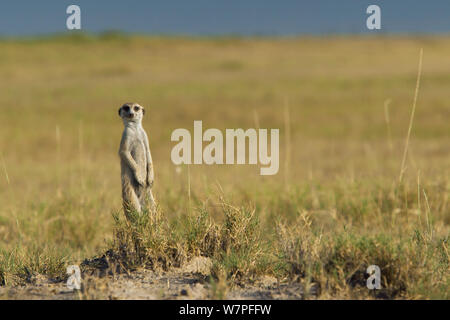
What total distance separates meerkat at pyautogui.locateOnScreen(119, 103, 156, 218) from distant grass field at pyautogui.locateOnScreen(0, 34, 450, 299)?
0.17 m

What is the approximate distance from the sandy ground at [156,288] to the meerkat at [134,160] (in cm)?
50

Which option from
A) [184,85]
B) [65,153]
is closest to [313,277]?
[65,153]

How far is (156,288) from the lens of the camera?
3.66 meters

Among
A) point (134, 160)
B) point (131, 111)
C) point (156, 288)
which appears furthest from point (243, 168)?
point (156, 288)

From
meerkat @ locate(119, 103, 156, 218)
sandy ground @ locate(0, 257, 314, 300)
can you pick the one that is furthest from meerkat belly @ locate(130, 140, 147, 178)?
sandy ground @ locate(0, 257, 314, 300)

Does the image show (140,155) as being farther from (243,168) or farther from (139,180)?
(243,168)

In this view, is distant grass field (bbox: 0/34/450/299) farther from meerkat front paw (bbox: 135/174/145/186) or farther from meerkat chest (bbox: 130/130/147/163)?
meerkat chest (bbox: 130/130/147/163)

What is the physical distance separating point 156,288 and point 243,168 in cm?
749

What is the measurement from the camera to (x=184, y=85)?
89.9 feet

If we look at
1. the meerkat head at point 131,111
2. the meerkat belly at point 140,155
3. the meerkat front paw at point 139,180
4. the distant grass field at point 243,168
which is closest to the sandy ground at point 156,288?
the distant grass field at point 243,168
